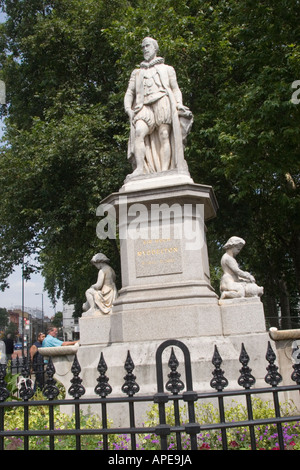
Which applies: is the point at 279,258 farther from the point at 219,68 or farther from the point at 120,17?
the point at 120,17

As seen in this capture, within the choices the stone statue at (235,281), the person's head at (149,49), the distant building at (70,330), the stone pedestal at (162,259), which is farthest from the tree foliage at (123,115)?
the distant building at (70,330)

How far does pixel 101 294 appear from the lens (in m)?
8.86

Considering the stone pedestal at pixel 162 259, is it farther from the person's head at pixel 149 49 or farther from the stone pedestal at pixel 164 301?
the person's head at pixel 149 49

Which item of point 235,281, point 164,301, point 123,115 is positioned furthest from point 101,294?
point 123,115

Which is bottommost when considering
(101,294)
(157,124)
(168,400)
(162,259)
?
(168,400)

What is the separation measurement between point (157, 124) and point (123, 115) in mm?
10682

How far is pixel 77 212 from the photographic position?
18.1 metres

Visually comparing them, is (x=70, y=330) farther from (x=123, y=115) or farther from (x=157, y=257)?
(x=157, y=257)

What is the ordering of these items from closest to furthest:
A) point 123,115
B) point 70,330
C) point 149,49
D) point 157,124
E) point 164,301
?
1. point 164,301
2. point 157,124
3. point 149,49
4. point 123,115
5. point 70,330

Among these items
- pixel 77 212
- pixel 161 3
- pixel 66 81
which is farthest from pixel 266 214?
pixel 66 81

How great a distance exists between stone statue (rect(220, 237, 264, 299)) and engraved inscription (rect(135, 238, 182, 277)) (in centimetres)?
89

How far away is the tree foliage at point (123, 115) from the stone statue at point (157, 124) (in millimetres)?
4495

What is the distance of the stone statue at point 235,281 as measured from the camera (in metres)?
7.83

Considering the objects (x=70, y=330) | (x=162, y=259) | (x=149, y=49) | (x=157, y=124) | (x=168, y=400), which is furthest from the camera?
(x=70, y=330)
